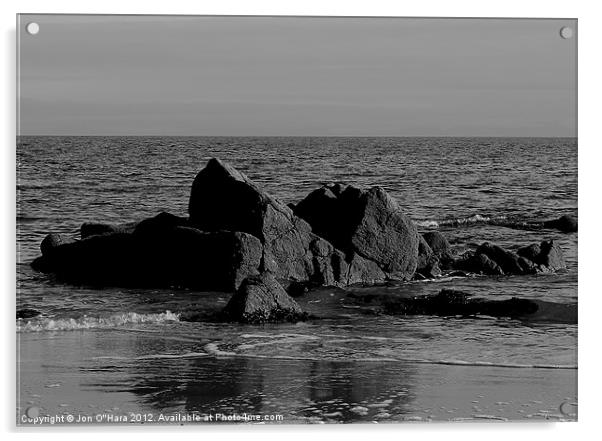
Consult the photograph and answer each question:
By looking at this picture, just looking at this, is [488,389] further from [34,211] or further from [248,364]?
[34,211]

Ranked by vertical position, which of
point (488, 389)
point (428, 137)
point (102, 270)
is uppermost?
point (428, 137)

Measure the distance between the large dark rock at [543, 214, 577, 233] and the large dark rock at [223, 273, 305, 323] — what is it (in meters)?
2.05

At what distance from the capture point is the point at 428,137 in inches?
370

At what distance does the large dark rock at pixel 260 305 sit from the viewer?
9.32 metres

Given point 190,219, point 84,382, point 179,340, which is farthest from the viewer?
point 190,219

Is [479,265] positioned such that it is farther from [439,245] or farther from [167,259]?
[167,259]

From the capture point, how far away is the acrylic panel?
28.3 feet

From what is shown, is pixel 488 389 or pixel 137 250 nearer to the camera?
pixel 488 389

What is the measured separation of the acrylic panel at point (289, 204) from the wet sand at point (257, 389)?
0.02 metres

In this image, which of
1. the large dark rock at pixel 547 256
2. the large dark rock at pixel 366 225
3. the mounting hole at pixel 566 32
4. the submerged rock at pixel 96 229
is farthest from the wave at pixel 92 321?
the mounting hole at pixel 566 32

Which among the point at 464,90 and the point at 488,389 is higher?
the point at 464,90

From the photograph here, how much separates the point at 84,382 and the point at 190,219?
1833mm

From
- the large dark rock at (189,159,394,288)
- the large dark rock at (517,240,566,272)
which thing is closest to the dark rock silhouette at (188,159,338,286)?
the large dark rock at (189,159,394,288)
